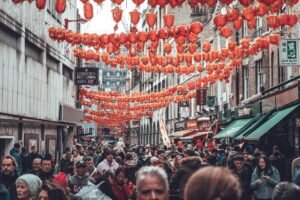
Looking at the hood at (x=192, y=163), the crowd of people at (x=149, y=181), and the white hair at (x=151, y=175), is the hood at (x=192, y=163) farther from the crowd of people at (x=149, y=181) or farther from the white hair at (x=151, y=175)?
the white hair at (x=151, y=175)

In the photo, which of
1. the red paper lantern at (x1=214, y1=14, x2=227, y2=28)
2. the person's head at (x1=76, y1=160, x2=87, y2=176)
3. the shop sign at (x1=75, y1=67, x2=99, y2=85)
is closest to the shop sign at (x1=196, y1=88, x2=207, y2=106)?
the shop sign at (x1=75, y1=67, x2=99, y2=85)

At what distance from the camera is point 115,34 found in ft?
74.0

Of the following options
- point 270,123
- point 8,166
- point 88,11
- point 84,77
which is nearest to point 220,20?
point 88,11

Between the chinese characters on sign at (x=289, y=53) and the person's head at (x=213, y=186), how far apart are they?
17.7m

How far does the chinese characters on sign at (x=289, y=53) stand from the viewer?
20.5 metres

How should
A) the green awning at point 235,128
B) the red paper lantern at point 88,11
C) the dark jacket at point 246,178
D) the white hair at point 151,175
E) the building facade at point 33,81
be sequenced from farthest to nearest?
the green awning at point 235,128
the building facade at point 33,81
the red paper lantern at point 88,11
the dark jacket at point 246,178
the white hair at point 151,175

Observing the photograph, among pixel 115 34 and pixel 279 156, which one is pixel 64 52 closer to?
pixel 115 34

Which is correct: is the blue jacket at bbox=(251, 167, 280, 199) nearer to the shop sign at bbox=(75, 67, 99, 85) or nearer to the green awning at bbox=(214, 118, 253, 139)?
the green awning at bbox=(214, 118, 253, 139)

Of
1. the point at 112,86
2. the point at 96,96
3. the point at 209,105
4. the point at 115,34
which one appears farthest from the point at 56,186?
the point at 112,86

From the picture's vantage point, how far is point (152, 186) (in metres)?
4.54

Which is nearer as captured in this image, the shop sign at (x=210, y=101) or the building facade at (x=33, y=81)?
the building facade at (x=33, y=81)

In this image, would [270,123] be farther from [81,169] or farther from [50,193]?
[50,193]

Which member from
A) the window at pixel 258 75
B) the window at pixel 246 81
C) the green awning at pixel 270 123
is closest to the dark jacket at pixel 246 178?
the green awning at pixel 270 123

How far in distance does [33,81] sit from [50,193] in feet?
69.2
